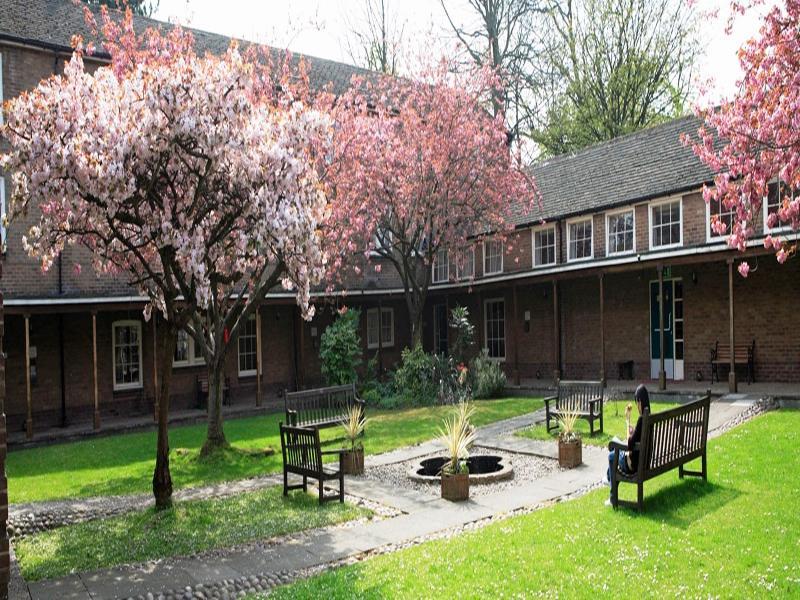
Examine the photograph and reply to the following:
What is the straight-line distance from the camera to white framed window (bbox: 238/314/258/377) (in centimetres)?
2167

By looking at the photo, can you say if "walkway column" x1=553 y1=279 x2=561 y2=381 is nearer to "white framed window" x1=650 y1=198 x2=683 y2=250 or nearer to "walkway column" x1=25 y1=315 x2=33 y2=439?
"white framed window" x1=650 y1=198 x2=683 y2=250

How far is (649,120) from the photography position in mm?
32375

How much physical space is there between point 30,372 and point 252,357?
22.1 feet

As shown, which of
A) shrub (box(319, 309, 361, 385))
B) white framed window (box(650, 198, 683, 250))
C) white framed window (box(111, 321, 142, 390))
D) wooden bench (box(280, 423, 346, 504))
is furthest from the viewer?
shrub (box(319, 309, 361, 385))

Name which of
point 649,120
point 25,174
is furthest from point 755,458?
point 649,120

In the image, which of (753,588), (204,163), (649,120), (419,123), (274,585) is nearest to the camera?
(753,588)

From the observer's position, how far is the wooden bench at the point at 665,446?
7434 millimetres

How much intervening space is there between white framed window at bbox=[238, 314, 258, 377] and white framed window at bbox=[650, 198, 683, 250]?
12.4 metres

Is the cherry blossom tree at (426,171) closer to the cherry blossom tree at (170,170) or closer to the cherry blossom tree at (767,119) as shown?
the cherry blossom tree at (170,170)

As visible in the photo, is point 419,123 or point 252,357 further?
point 252,357

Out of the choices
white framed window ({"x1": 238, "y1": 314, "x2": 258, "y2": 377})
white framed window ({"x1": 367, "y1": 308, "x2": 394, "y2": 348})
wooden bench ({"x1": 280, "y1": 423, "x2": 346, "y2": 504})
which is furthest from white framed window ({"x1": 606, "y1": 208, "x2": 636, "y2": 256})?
wooden bench ({"x1": 280, "y1": 423, "x2": 346, "y2": 504})

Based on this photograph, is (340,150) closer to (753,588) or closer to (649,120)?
(753,588)

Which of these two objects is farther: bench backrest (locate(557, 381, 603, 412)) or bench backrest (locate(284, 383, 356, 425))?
bench backrest (locate(284, 383, 356, 425))

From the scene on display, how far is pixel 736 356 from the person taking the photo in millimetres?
16484
